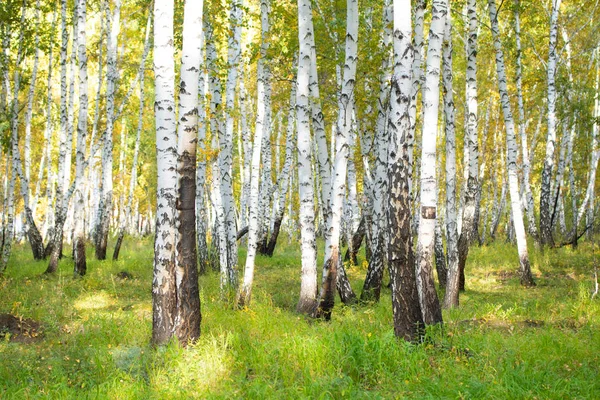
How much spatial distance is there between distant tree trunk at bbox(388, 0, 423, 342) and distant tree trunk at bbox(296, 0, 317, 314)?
8.94 ft

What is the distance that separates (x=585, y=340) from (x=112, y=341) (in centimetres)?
624

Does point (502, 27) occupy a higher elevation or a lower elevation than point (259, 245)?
higher

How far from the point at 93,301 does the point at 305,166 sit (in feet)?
16.8

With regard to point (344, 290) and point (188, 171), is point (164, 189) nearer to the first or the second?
point (188, 171)

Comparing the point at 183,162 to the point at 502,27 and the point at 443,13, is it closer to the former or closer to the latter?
the point at 443,13

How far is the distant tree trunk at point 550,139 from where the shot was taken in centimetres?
1417

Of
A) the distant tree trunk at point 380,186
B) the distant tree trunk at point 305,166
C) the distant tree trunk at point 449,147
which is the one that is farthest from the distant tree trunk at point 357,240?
the distant tree trunk at point 305,166

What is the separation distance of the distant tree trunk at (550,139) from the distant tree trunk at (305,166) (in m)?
8.96

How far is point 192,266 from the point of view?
6.37m

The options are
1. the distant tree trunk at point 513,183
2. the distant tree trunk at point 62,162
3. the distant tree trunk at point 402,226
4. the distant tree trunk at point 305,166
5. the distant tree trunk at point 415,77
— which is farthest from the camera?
the distant tree trunk at point 62,162

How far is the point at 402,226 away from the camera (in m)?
5.95

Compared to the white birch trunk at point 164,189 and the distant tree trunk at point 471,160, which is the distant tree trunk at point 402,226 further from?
the distant tree trunk at point 471,160

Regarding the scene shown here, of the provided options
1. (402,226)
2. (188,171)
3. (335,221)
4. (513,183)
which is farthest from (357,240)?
(188,171)

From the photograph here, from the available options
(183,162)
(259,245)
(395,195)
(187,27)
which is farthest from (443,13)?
(259,245)
